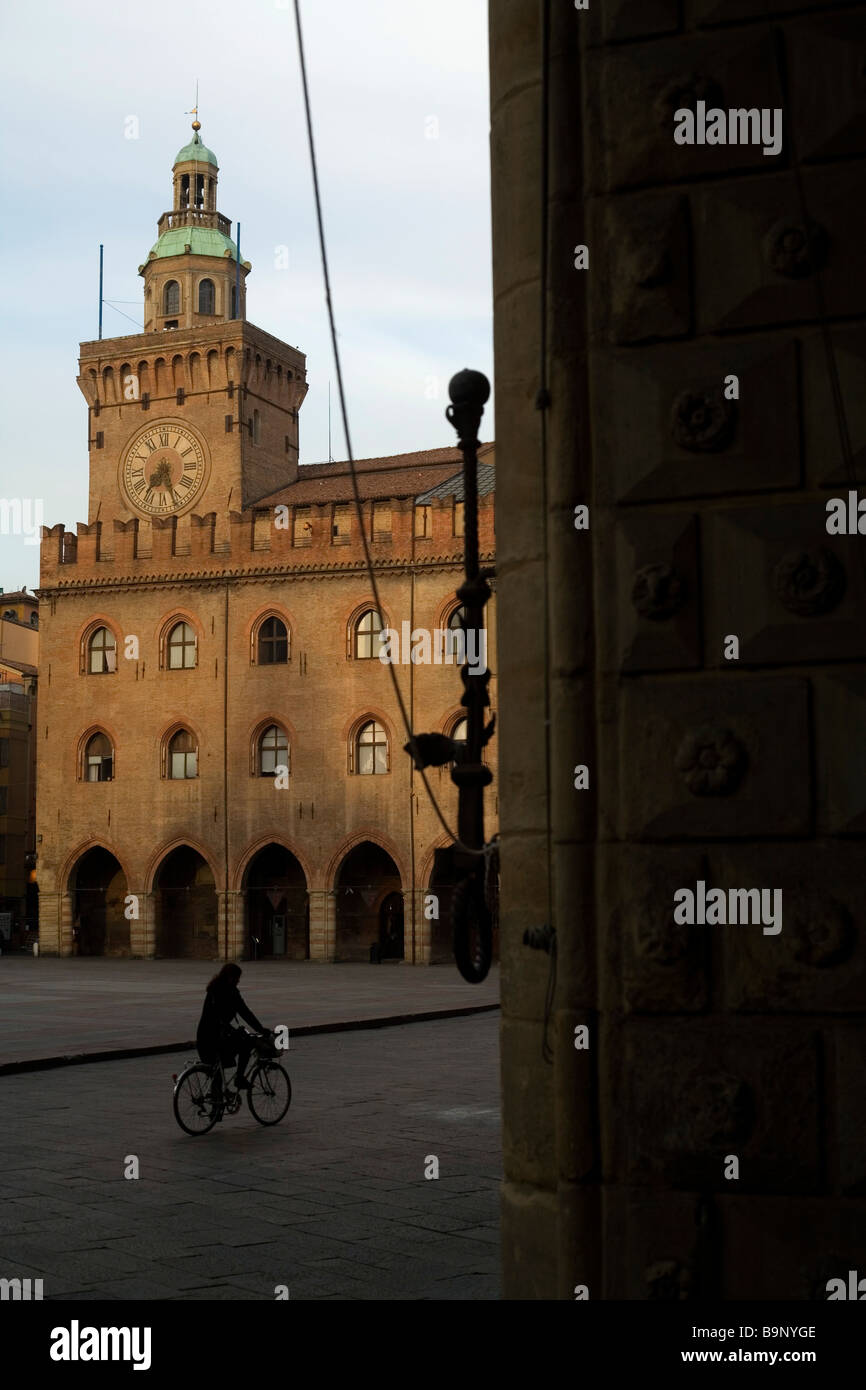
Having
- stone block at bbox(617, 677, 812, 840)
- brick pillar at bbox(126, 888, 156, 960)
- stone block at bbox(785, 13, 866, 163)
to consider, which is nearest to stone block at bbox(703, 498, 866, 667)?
stone block at bbox(617, 677, 812, 840)

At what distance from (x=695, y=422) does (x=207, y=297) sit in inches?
1997

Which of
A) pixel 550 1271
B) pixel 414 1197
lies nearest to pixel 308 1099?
pixel 414 1197

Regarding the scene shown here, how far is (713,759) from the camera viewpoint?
13.8 ft

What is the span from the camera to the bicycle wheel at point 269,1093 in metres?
12.3

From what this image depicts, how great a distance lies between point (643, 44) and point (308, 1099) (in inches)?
432

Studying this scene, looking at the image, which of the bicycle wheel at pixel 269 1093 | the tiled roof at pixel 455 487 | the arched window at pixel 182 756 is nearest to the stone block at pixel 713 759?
the bicycle wheel at pixel 269 1093

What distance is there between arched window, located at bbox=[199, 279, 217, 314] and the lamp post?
4930 cm

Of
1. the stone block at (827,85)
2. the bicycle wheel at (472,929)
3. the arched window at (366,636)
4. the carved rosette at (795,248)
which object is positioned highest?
the arched window at (366,636)

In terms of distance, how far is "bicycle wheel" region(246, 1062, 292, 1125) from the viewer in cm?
1228

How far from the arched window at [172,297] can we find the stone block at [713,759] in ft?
166

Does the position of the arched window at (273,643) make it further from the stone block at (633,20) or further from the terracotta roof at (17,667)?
the stone block at (633,20)

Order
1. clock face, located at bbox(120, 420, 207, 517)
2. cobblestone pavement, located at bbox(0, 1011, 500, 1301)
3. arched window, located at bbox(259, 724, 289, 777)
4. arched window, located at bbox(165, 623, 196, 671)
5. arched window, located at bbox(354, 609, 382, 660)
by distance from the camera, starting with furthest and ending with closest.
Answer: clock face, located at bbox(120, 420, 207, 517) → arched window, located at bbox(165, 623, 196, 671) → arched window, located at bbox(259, 724, 289, 777) → arched window, located at bbox(354, 609, 382, 660) → cobblestone pavement, located at bbox(0, 1011, 500, 1301)

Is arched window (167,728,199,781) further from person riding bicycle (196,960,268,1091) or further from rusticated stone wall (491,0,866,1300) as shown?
rusticated stone wall (491,0,866,1300)
